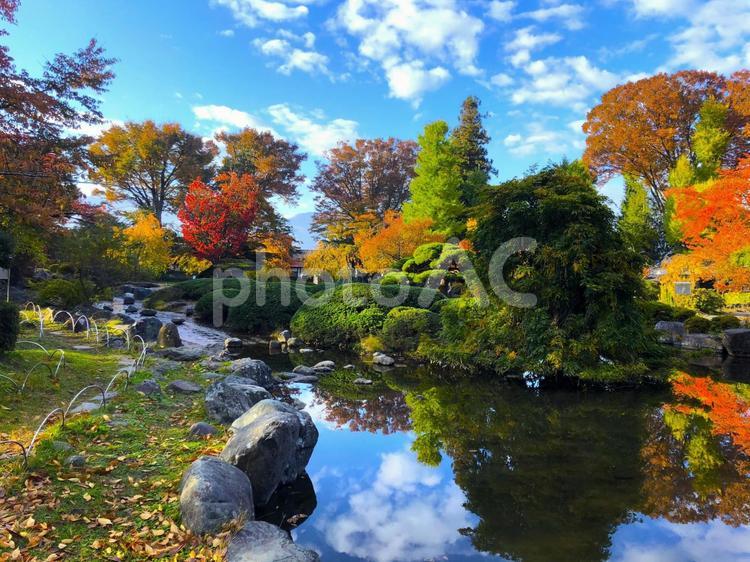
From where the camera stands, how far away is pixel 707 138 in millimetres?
26062

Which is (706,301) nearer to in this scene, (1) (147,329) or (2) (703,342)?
(2) (703,342)

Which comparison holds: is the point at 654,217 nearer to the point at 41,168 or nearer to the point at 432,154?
the point at 432,154

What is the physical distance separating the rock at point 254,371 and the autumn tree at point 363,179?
28.6m

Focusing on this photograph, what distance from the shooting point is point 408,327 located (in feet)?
37.3

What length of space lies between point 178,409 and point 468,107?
123 ft

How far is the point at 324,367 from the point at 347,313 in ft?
8.84

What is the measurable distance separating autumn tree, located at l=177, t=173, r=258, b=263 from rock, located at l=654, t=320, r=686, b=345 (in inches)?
712

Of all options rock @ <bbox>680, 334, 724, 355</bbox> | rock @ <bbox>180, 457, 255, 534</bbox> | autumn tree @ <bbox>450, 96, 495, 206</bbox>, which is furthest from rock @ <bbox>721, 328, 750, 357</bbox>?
autumn tree @ <bbox>450, 96, 495, 206</bbox>

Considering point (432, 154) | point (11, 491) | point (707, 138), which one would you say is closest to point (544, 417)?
point (11, 491)

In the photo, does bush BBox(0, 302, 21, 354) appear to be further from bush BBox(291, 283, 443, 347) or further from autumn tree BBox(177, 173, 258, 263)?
autumn tree BBox(177, 173, 258, 263)

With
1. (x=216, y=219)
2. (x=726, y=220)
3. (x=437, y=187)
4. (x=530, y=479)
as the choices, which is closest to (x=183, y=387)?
(x=530, y=479)

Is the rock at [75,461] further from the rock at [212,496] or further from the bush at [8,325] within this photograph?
the bush at [8,325]

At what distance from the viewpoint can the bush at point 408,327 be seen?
1119 centimetres

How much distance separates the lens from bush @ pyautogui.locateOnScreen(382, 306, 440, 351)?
440 inches
